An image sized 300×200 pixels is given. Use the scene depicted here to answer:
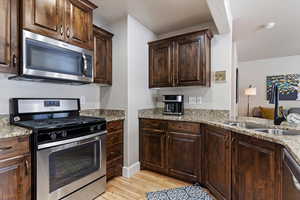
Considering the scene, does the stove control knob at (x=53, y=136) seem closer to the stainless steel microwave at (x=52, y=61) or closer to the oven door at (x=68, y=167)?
the oven door at (x=68, y=167)

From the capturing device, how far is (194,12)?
240 centimetres

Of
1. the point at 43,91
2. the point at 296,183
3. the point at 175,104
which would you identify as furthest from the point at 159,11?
the point at 296,183

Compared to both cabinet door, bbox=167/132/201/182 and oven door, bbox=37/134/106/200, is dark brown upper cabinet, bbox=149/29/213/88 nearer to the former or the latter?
cabinet door, bbox=167/132/201/182

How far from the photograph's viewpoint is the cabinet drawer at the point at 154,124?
2.44 meters

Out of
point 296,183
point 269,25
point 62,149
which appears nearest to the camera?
point 296,183

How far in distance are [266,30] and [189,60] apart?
208 cm

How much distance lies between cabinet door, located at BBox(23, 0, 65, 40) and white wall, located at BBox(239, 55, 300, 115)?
6400mm

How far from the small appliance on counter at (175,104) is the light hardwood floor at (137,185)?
1.05m

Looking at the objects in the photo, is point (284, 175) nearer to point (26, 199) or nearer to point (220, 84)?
point (220, 84)

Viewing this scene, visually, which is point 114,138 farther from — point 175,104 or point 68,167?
point 175,104

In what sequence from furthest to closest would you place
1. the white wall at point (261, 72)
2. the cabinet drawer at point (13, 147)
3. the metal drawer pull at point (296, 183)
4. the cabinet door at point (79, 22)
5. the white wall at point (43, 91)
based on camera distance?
the white wall at point (261, 72) → the cabinet door at point (79, 22) → the white wall at point (43, 91) → the cabinet drawer at point (13, 147) → the metal drawer pull at point (296, 183)

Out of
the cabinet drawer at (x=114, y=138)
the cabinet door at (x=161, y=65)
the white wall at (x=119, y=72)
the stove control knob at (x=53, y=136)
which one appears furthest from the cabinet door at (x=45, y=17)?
the cabinet door at (x=161, y=65)

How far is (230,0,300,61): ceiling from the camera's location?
224 centimetres

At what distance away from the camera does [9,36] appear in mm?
1421
